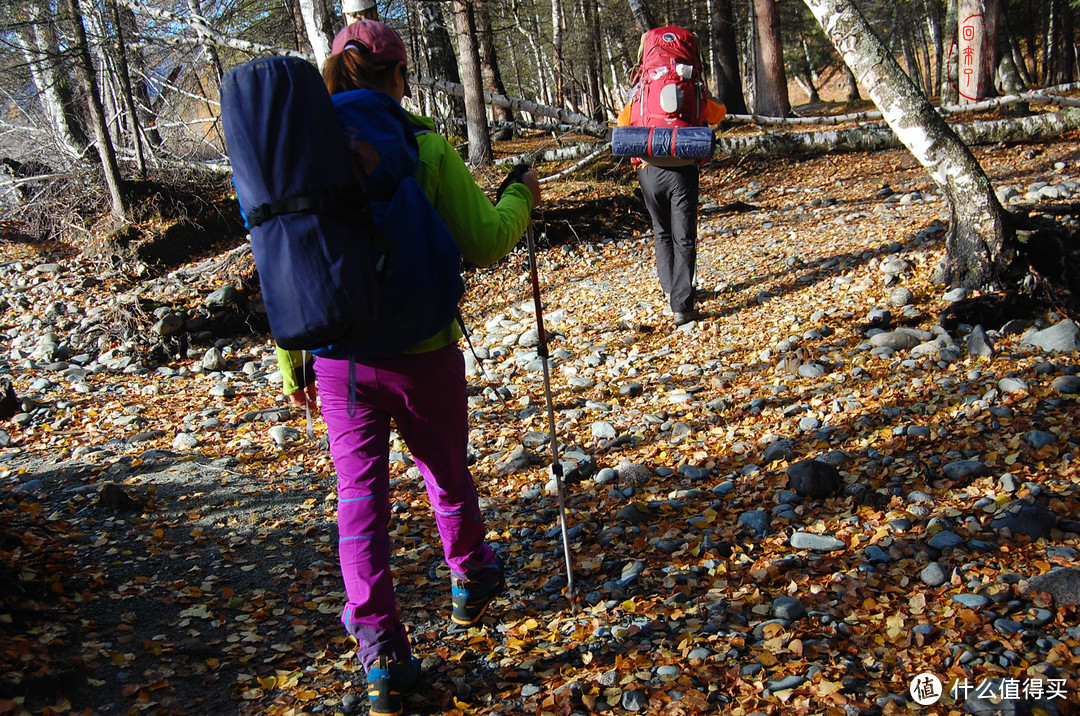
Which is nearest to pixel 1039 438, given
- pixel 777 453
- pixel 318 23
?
pixel 777 453

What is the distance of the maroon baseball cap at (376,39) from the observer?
9.09 ft

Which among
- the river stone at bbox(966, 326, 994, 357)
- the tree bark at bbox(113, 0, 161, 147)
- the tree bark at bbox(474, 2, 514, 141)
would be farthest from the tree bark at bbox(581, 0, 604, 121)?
the river stone at bbox(966, 326, 994, 357)

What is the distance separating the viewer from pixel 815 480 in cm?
428

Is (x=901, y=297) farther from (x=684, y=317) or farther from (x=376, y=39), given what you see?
(x=376, y=39)

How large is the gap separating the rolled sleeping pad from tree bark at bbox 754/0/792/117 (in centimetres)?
1215

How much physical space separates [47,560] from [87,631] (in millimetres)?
817

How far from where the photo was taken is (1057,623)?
114 inches

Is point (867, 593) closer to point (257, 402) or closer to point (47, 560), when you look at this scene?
point (47, 560)

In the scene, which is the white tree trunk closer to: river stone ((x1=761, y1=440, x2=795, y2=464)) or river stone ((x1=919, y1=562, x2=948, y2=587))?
river stone ((x1=761, y1=440, x2=795, y2=464))

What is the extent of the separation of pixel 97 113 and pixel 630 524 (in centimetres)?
1054

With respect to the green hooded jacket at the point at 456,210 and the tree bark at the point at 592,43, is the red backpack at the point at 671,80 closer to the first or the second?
the green hooded jacket at the point at 456,210

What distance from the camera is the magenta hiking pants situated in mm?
2803

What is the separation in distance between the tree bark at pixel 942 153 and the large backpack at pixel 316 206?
5528mm

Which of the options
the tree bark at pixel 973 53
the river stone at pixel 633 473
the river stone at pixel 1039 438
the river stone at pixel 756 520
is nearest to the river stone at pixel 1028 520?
the river stone at pixel 1039 438
